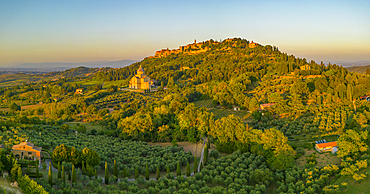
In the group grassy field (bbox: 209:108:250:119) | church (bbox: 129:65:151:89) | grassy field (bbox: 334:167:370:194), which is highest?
church (bbox: 129:65:151:89)

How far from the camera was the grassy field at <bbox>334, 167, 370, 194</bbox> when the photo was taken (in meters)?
17.2

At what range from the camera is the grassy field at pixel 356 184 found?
17156 millimetres

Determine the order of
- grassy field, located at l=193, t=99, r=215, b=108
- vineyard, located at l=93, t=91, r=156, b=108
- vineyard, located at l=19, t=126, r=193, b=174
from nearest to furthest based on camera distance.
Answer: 1. vineyard, located at l=19, t=126, r=193, b=174
2. grassy field, located at l=193, t=99, r=215, b=108
3. vineyard, located at l=93, t=91, r=156, b=108

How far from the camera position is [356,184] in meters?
18.0

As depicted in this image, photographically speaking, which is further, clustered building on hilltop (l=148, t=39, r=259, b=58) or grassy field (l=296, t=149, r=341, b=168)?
clustered building on hilltop (l=148, t=39, r=259, b=58)

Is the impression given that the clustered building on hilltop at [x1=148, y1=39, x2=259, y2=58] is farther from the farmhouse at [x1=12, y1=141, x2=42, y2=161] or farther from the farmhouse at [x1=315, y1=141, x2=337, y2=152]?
the farmhouse at [x1=12, y1=141, x2=42, y2=161]

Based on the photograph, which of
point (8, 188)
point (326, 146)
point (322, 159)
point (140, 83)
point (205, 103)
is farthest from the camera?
point (140, 83)

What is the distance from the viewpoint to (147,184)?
19938 mm

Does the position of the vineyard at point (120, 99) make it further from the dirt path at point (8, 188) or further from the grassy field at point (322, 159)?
the dirt path at point (8, 188)

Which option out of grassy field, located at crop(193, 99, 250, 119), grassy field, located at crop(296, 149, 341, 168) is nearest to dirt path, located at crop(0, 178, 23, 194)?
grassy field, located at crop(296, 149, 341, 168)

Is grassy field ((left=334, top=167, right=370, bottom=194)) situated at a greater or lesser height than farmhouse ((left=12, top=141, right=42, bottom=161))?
lesser

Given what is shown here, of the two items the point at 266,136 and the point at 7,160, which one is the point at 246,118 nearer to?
the point at 266,136

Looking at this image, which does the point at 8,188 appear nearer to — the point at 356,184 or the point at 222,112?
the point at 356,184

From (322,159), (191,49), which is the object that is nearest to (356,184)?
(322,159)
